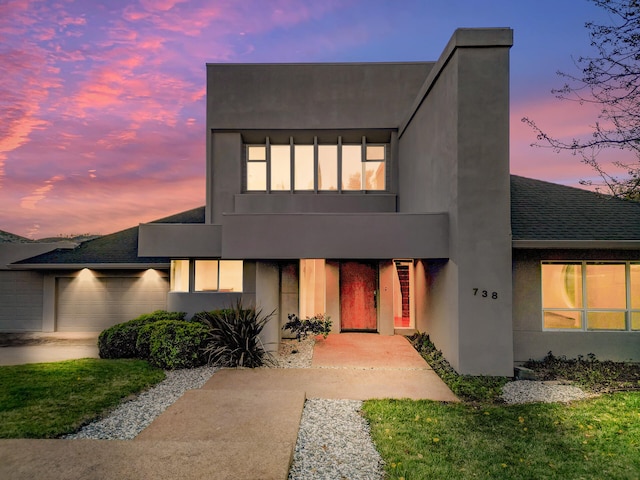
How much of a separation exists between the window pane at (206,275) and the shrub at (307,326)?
2540 mm

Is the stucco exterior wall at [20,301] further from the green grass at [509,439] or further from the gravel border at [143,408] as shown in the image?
the green grass at [509,439]

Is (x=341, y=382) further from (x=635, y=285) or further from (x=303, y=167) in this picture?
(x=303, y=167)

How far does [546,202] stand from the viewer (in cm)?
1001

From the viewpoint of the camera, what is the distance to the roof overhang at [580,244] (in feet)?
25.9

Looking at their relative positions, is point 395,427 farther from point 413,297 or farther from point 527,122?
point 413,297

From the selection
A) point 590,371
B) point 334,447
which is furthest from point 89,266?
point 590,371

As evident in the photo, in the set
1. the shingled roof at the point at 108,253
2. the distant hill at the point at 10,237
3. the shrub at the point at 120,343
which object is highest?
the distant hill at the point at 10,237

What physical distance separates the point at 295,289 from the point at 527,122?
25.2 ft

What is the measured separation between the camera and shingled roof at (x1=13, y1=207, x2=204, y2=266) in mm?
12998

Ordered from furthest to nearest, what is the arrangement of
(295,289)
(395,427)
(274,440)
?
(295,289) < (395,427) < (274,440)

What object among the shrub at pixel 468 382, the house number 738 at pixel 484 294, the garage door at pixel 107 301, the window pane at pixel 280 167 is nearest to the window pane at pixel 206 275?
the garage door at pixel 107 301

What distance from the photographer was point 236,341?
8445mm

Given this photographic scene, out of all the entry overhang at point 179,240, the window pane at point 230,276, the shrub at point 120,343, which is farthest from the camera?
the window pane at point 230,276

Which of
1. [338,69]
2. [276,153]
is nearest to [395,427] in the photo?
[276,153]
